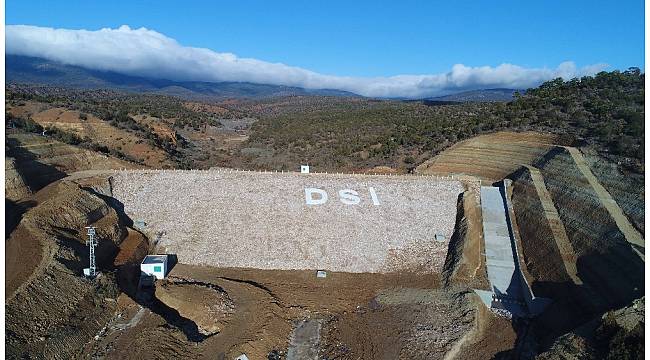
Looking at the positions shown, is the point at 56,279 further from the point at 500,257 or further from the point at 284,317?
the point at 500,257

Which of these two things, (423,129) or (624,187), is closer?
(624,187)

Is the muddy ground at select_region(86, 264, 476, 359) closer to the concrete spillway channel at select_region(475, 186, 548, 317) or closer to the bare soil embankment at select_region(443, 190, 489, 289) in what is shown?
the bare soil embankment at select_region(443, 190, 489, 289)

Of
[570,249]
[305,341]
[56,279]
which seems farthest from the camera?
[570,249]

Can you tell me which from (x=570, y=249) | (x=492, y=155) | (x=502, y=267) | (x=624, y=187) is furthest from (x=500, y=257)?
(x=492, y=155)

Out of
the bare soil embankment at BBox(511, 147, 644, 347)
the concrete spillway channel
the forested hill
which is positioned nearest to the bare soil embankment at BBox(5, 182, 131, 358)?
the concrete spillway channel

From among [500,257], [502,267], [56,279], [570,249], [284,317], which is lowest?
[284,317]

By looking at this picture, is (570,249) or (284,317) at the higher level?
(570,249)

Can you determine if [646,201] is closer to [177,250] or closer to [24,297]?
[177,250]
